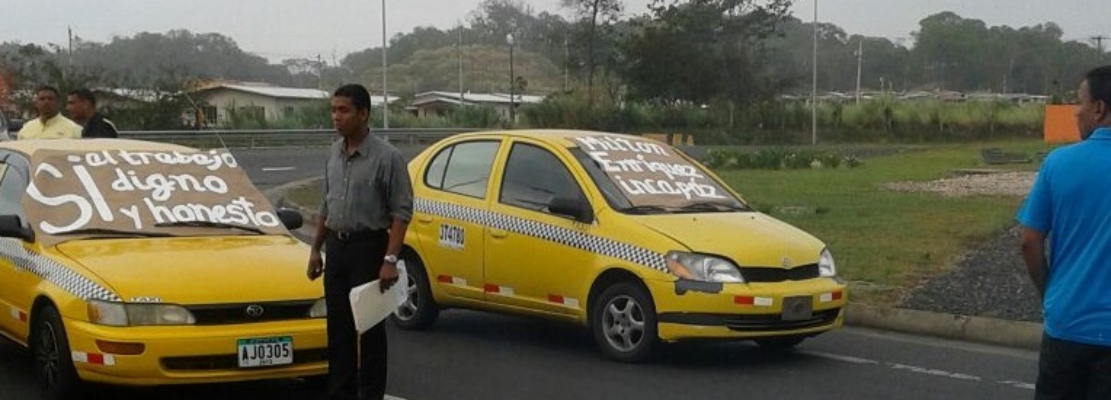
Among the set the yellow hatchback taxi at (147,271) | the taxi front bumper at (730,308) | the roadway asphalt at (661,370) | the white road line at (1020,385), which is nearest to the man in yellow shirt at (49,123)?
the yellow hatchback taxi at (147,271)

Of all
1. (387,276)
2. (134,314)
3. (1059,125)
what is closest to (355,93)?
(387,276)

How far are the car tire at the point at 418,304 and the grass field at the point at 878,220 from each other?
349 centimetres

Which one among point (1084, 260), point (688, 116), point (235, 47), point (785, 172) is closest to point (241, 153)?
point (785, 172)

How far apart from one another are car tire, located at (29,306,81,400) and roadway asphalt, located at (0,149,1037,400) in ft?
0.77

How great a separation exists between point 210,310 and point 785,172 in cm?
2441

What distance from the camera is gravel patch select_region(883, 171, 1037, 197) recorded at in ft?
75.2

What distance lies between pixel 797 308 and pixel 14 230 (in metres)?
4.52

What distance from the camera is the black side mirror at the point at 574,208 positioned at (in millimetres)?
9031

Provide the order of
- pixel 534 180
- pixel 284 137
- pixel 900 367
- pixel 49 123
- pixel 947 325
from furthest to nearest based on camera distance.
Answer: pixel 284 137, pixel 49 123, pixel 947 325, pixel 534 180, pixel 900 367

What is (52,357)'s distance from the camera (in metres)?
7.15

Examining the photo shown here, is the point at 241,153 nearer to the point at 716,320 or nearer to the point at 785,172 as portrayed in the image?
the point at 785,172

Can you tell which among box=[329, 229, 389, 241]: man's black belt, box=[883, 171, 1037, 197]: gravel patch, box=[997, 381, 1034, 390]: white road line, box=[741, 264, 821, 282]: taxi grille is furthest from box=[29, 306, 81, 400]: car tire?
box=[883, 171, 1037, 197]: gravel patch

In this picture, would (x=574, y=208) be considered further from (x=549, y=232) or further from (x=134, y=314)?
(x=134, y=314)

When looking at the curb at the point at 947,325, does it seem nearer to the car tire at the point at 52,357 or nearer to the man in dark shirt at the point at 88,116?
the car tire at the point at 52,357
